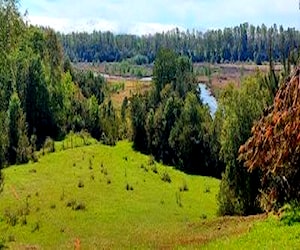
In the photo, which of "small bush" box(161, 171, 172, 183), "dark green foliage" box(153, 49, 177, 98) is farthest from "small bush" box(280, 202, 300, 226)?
"dark green foliage" box(153, 49, 177, 98)

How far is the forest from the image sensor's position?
17.8 metres

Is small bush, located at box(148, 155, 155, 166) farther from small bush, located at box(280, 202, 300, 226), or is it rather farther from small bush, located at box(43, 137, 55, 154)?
small bush, located at box(280, 202, 300, 226)

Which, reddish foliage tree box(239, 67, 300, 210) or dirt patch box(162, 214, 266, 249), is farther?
dirt patch box(162, 214, 266, 249)

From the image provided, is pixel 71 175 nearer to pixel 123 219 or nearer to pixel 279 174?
pixel 123 219

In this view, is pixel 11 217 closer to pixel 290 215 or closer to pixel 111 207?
pixel 111 207

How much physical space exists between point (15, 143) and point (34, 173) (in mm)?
9875

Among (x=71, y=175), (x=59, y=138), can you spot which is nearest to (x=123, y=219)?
(x=71, y=175)

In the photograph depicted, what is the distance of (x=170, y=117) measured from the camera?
81438 millimetres

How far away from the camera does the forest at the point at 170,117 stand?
58.5ft

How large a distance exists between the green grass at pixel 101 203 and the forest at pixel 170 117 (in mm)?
3885

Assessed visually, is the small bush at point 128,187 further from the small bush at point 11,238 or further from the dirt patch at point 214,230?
the dirt patch at point 214,230

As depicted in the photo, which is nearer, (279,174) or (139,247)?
(279,174)

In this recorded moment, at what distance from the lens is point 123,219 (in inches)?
1838

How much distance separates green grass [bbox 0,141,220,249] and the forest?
3.88m
